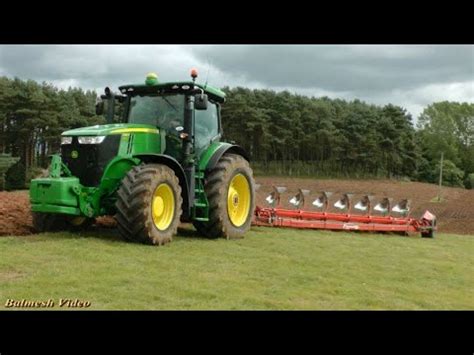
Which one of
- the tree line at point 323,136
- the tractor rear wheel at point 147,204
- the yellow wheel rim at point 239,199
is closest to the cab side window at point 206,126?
the yellow wheel rim at point 239,199

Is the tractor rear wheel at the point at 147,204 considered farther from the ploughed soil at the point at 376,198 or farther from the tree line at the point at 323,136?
the tree line at the point at 323,136

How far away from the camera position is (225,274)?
7.12m

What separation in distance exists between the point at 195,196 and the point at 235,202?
124 centimetres

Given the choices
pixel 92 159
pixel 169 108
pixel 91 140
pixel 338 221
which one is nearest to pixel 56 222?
pixel 92 159

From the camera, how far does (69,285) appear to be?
19.4ft

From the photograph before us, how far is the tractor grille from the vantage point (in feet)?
29.4

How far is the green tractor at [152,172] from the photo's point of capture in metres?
8.52

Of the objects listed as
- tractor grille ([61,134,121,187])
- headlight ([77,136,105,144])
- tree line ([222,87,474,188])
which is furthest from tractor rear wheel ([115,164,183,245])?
tree line ([222,87,474,188])

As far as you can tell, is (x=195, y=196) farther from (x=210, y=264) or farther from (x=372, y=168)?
(x=372, y=168)

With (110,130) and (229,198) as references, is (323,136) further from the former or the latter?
(110,130)

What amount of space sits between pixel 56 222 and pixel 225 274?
3.77 metres

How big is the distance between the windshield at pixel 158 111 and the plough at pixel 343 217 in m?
3.77

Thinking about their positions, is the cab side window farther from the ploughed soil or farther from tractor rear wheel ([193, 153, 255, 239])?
the ploughed soil


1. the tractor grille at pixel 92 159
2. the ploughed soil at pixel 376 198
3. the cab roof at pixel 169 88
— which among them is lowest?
the ploughed soil at pixel 376 198
